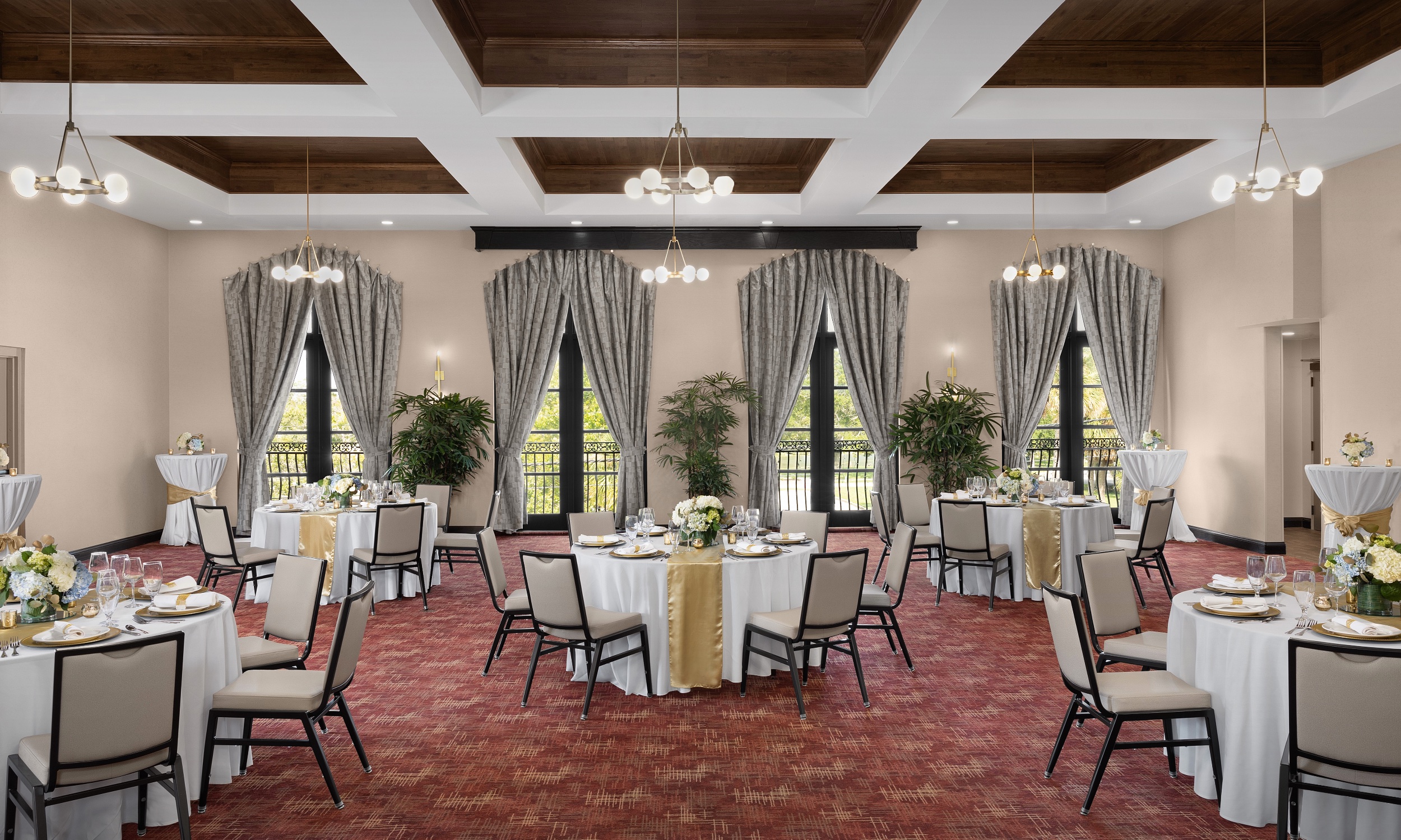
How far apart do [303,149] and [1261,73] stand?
9.46 m

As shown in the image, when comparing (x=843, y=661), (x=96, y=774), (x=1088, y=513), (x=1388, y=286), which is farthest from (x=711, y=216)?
(x=96, y=774)

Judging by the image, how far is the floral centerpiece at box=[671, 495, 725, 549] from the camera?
5.35 metres

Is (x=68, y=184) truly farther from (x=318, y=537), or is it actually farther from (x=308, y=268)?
(x=308, y=268)

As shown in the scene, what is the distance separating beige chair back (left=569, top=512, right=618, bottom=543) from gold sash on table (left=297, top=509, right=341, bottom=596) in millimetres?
2414

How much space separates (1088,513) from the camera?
758 cm

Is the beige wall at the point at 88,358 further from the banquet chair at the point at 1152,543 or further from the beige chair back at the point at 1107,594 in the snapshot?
the banquet chair at the point at 1152,543

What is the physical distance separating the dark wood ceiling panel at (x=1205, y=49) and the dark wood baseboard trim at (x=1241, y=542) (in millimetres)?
5150

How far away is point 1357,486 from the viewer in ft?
24.4

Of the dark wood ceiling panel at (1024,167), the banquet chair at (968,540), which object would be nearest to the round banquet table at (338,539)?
the banquet chair at (968,540)

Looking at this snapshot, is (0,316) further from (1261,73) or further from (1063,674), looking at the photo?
(1261,73)

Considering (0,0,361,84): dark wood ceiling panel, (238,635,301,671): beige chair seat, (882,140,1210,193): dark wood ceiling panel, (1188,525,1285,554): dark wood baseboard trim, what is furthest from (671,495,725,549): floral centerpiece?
(1188,525,1285,554): dark wood baseboard trim

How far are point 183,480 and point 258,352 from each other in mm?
1837

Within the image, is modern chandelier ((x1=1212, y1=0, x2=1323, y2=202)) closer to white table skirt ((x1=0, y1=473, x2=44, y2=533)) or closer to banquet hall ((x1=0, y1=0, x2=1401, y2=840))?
banquet hall ((x1=0, y1=0, x2=1401, y2=840))

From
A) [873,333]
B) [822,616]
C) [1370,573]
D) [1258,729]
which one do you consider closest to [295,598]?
[822,616]
